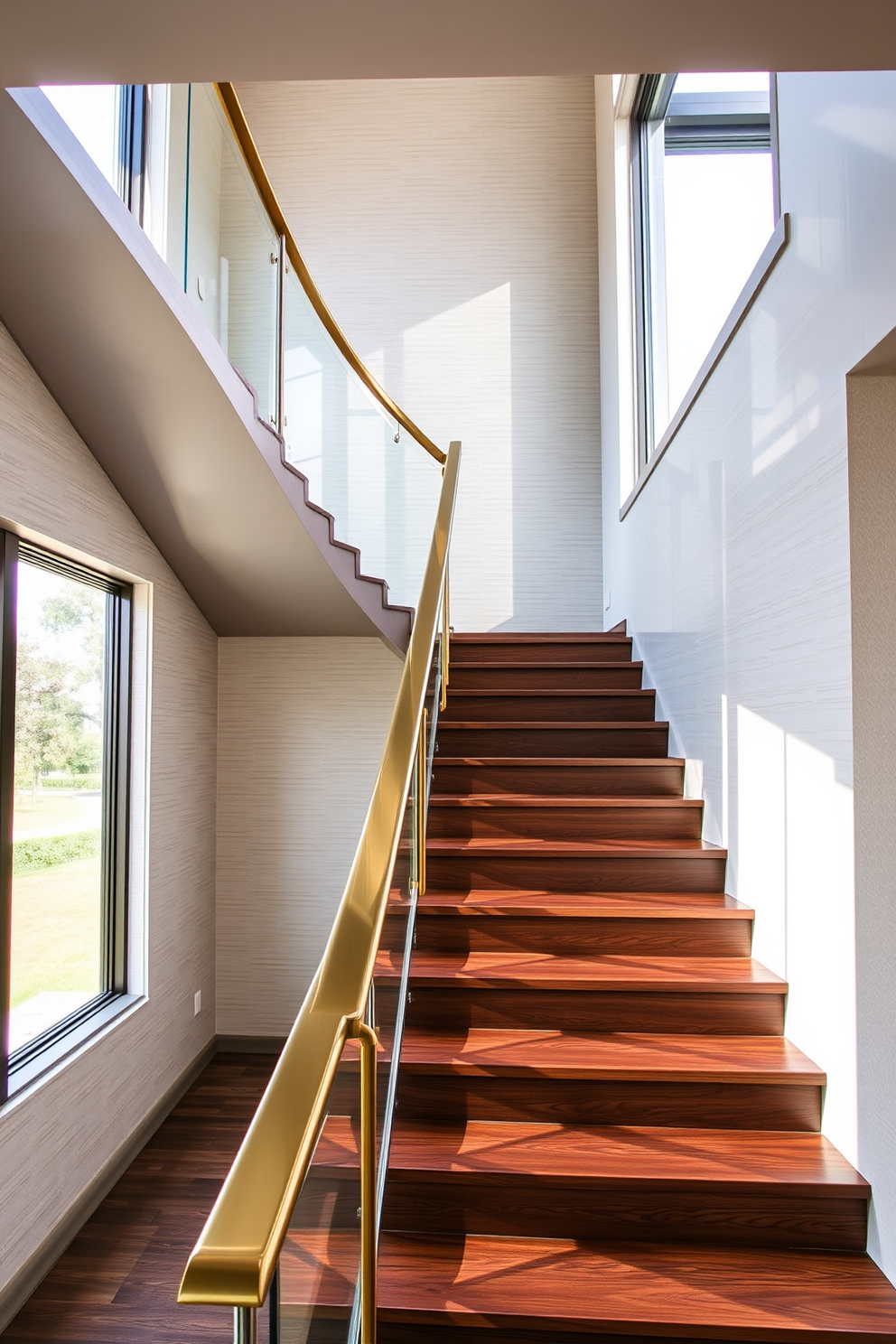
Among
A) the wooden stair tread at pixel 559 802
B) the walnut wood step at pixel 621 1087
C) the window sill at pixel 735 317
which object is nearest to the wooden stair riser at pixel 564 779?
the wooden stair tread at pixel 559 802

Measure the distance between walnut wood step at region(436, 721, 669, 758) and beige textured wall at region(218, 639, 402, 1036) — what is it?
1332mm

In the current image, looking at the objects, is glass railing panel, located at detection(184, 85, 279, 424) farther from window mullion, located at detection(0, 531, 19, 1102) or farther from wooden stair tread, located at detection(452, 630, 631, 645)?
wooden stair tread, located at detection(452, 630, 631, 645)

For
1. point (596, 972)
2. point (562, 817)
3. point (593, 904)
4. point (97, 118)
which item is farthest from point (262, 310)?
point (596, 972)

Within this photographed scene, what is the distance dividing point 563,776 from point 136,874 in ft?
6.16

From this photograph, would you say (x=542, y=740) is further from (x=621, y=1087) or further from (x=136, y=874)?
(x=136, y=874)

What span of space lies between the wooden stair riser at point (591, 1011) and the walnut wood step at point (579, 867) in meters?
0.52

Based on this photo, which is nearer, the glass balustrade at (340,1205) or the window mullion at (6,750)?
the glass balustrade at (340,1205)

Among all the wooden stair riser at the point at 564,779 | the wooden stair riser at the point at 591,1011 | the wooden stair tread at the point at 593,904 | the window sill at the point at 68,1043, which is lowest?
the window sill at the point at 68,1043

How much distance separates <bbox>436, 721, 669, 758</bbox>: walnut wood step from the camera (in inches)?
144

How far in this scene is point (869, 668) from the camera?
6.19 ft

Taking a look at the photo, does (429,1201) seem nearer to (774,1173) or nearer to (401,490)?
(774,1173)

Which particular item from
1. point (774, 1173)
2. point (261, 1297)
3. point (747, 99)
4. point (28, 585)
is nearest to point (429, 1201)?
point (774, 1173)

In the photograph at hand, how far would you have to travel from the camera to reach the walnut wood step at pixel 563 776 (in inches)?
131

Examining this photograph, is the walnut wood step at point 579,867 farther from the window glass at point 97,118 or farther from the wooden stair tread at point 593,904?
the window glass at point 97,118
